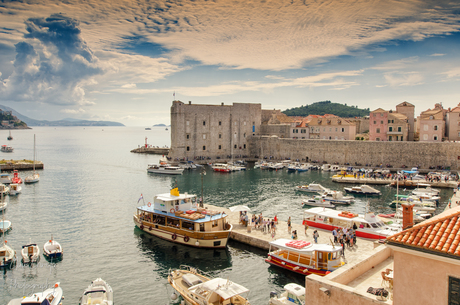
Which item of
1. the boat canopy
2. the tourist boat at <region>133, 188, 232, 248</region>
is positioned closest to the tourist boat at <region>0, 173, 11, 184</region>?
the tourist boat at <region>133, 188, 232, 248</region>

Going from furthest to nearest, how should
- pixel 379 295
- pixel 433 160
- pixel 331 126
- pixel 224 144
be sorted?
pixel 224 144 → pixel 331 126 → pixel 433 160 → pixel 379 295

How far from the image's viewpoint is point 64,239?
91.3ft

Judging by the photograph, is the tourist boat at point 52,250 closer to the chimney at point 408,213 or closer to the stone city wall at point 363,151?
the chimney at point 408,213

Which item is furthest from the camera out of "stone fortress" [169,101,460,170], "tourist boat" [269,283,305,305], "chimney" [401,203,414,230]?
"stone fortress" [169,101,460,170]

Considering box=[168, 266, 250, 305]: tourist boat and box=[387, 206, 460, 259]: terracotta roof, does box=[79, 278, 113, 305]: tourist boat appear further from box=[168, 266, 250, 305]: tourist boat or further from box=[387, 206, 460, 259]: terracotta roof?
box=[387, 206, 460, 259]: terracotta roof

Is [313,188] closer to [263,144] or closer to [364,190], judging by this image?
[364,190]

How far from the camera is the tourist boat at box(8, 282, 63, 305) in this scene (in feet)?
53.7

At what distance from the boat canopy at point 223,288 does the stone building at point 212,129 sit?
60044 millimetres

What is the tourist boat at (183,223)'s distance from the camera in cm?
2530

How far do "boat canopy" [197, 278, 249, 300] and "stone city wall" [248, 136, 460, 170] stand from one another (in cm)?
5356

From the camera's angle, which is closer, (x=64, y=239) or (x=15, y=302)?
(x=15, y=302)

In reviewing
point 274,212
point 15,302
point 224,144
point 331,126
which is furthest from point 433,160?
point 15,302

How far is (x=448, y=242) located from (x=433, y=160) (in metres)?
58.3

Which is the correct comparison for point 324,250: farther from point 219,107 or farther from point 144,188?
point 219,107
